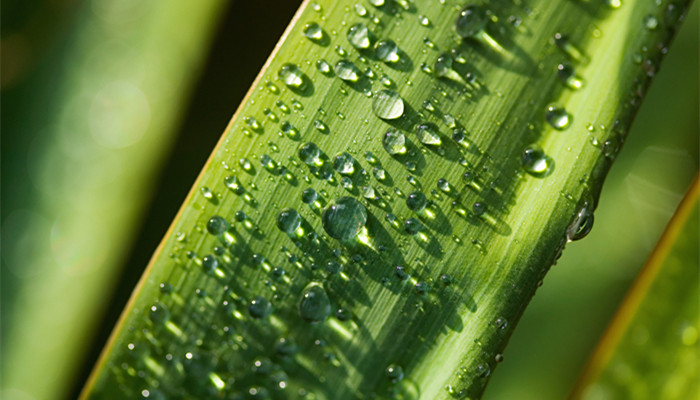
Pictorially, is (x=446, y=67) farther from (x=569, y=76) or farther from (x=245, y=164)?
(x=245, y=164)

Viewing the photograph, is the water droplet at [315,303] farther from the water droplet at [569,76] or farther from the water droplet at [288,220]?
the water droplet at [569,76]

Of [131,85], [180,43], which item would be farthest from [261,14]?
[131,85]

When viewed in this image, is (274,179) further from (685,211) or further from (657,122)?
(657,122)

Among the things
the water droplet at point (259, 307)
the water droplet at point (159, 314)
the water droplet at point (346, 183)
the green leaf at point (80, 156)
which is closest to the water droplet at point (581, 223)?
the water droplet at point (346, 183)

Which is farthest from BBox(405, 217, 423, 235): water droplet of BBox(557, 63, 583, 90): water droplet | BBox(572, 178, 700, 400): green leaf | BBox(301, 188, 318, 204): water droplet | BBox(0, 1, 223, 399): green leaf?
BBox(0, 1, 223, 399): green leaf

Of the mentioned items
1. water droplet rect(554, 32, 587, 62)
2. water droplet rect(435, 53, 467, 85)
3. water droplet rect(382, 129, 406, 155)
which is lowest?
water droplet rect(382, 129, 406, 155)

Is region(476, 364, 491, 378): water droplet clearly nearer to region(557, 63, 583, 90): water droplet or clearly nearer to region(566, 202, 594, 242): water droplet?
region(566, 202, 594, 242): water droplet
